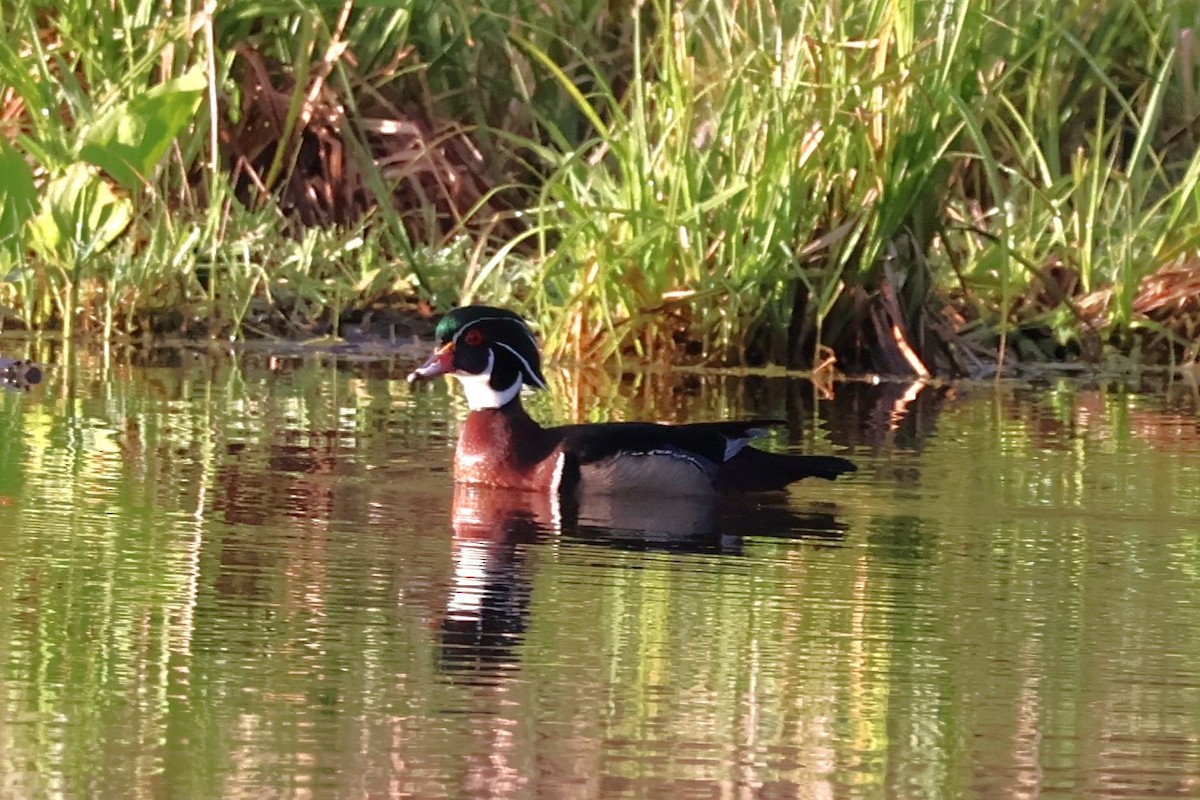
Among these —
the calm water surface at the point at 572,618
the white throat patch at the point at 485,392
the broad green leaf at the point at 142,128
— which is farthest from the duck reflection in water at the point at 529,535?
the broad green leaf at the point at 142,128

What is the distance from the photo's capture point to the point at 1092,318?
34.9 feet

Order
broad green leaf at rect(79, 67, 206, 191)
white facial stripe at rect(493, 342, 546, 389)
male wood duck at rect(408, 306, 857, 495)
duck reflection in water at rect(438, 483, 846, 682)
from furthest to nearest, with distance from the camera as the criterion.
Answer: broad green leaf at rect(79, 67, 206, 191)
white facial stripe at rect(493, 342, 546, 389)
male wood duck at rect(408, 306, 857, 495)
duck reflection in water at rect(438, 483, 846, 682)

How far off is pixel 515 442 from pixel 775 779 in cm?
343

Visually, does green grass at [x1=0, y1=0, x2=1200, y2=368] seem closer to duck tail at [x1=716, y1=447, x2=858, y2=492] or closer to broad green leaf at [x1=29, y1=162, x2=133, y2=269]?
broad green leaf at [x1=29, y1=162, x2=133, y2=269]

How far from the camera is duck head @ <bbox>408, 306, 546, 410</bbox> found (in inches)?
292

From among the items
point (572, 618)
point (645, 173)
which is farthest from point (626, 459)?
point (645, 173)

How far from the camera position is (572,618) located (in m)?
4.90

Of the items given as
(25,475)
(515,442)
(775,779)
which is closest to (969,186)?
(515,442)

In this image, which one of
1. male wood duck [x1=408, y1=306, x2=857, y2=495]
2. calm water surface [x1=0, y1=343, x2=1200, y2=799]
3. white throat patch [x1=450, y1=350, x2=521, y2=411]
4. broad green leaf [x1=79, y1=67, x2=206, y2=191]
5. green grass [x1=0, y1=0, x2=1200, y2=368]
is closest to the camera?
calm water surface [x1=0, y1=343, x2=1200, y2=799]

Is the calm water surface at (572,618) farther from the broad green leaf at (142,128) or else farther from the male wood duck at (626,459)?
the broad green leaf at (142,128)

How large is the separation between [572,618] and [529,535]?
4.06 ft

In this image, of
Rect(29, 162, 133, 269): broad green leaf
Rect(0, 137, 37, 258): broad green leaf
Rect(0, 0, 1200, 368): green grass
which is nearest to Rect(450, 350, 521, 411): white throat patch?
Rect(0, 0, 1200, 368): green grass

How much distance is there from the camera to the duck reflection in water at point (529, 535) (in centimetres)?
466

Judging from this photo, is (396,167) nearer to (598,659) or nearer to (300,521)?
(300,521)
